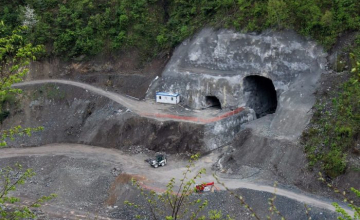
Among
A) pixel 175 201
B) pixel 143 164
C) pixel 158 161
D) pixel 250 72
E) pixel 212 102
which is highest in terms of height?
pixel 250 72

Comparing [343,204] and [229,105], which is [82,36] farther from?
[343,204]

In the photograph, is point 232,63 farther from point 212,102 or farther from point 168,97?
point 168,97

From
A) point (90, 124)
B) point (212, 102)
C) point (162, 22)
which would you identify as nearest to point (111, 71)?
point (90, 124)

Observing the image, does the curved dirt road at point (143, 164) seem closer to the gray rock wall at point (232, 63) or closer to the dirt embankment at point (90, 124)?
the dirt embankment at point (90, 124)

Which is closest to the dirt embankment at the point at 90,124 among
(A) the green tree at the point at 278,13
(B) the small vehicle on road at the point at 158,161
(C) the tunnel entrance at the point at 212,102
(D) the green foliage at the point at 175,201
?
(B) the small vehicle on road at the point at 158,161

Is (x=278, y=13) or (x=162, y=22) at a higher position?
(x=278, y=13)

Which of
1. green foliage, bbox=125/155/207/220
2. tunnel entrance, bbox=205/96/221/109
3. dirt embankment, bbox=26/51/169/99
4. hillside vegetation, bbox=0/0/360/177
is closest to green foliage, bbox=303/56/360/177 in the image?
hillside vegetation, bbox=0/0/360/177
